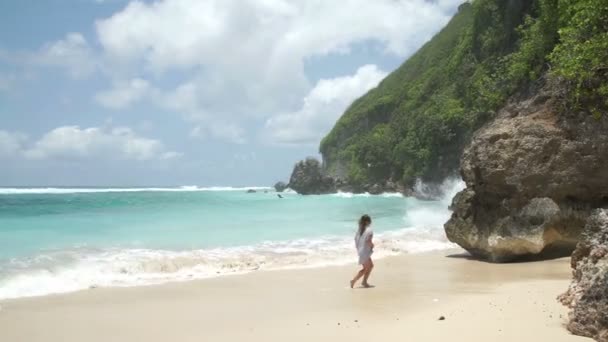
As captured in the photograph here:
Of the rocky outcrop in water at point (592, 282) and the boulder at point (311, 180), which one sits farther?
the boulder at point (311, 180)

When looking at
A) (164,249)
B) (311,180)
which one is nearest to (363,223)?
(164,249)

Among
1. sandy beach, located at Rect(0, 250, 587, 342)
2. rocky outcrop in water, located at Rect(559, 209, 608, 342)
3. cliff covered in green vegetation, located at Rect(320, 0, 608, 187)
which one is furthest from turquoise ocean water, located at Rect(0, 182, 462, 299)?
rocky outcrop in water, located at Rect(559, 209, 608, 342)

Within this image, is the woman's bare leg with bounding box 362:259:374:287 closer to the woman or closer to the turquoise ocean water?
the woman

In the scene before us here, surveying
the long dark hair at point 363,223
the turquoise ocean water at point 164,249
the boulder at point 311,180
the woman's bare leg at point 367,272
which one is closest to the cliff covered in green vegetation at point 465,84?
the boulder at point 311,180

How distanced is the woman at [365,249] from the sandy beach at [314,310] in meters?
0.31

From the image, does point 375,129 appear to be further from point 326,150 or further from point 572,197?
point 572,197

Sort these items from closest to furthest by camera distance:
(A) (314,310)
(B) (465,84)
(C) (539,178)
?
(A) (314,310), (C) (539,178), (B) (465,84)

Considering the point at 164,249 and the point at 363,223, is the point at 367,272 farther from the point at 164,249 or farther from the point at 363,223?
the point at 164,249

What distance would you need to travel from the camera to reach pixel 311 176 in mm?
89938

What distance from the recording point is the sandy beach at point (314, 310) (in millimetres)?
6109

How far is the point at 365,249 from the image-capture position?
9.89 meters

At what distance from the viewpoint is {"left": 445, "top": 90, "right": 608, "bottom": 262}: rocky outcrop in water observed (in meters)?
11.1

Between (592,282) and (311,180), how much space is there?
83.9 m

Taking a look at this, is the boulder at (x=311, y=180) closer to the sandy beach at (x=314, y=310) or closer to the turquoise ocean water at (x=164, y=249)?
the turquoise ocean water at (x=164, y=249)
